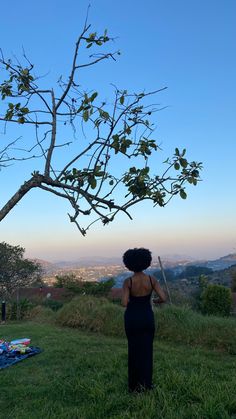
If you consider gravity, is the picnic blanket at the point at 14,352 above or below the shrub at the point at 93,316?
below

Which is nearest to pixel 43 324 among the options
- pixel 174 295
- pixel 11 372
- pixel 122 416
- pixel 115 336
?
pixel 115 336

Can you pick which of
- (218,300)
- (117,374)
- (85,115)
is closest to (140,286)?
(117,374)

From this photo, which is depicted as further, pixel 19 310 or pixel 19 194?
pixel 19 310

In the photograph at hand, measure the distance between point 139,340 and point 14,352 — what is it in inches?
152

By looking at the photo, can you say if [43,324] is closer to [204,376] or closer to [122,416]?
[204,376]

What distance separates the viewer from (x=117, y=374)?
6.11 meters

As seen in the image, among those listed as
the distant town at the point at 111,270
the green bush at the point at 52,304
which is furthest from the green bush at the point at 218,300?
the green bush at the point at 52,304

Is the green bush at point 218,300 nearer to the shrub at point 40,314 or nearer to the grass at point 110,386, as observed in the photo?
the shrub at point 40,314

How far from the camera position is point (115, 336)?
1080cm

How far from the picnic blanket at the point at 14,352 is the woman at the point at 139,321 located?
321 cm

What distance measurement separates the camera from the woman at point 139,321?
5355 millimetres

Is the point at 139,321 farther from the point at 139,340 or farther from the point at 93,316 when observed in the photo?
the point at 93,316

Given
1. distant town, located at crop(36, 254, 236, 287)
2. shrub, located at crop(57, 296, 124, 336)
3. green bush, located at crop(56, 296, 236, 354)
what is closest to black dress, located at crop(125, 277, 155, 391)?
green bush, located at crop(56, 296, 236, 354)

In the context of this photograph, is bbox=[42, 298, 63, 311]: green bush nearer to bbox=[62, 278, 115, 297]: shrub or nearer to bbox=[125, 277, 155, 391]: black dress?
bbox=[62, 278, 115, 297]: shrub
